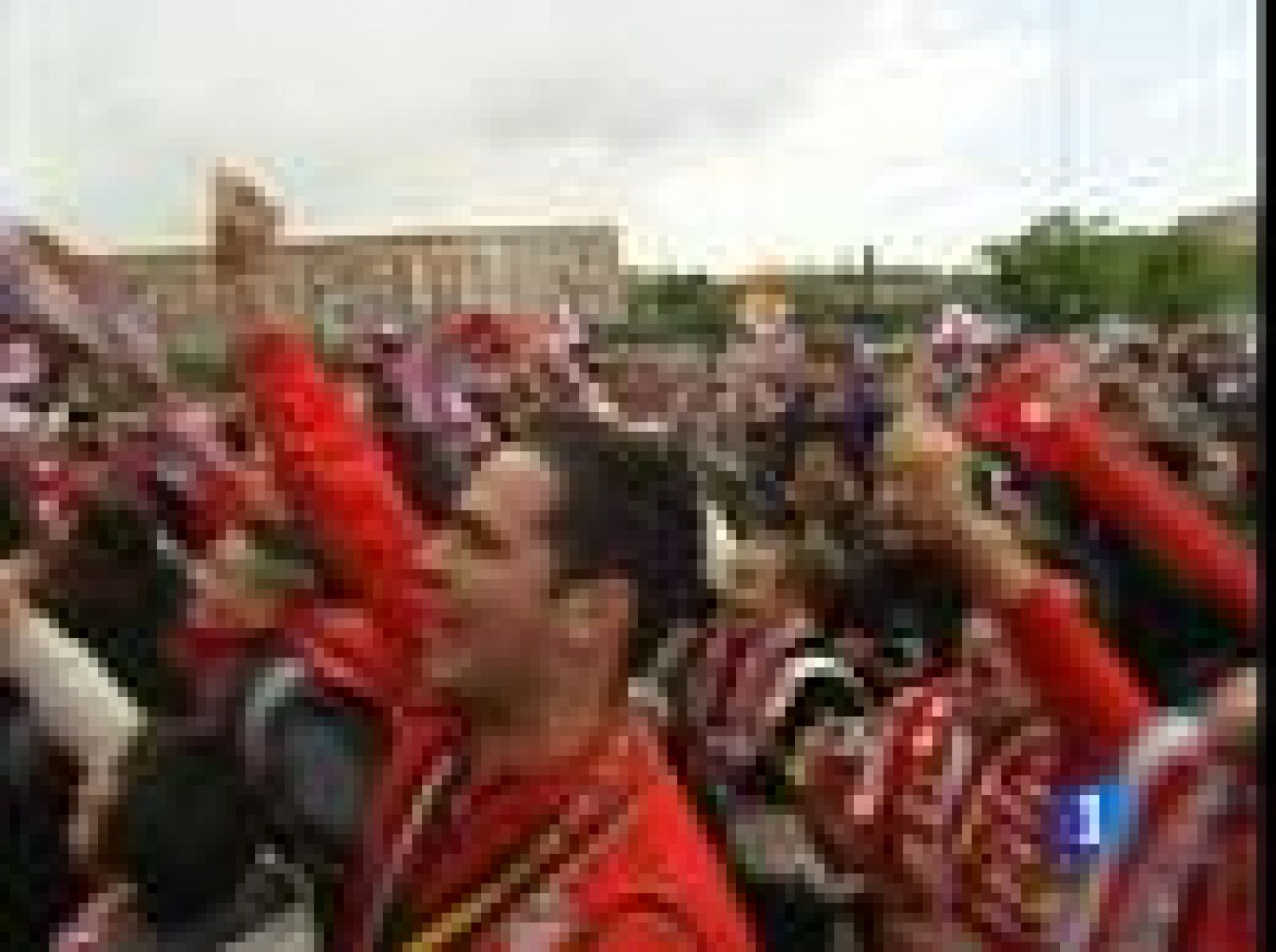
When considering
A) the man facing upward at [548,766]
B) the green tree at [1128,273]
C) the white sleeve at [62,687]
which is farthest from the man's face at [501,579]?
the white sleeve at [62,687]

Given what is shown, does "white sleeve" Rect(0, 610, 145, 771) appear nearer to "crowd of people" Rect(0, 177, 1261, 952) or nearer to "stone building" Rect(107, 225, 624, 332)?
"crowd of people" Rect(0, 177, 1261, 952)

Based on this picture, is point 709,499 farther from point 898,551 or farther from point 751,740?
point 898,551

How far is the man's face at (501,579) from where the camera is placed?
10.6 feet

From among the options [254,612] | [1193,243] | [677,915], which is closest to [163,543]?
[254,612]

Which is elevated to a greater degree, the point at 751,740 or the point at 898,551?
the point at 898,551

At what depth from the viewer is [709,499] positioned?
505cm

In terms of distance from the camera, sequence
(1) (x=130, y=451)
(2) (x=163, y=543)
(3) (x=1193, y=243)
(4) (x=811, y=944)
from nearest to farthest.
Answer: (3) (x=1193, y=243) < (4) (x=811, y=944) < (2) (x=163, y=543) < (1) (x=130, y=451)

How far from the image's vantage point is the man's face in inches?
127

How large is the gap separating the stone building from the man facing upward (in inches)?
18.4

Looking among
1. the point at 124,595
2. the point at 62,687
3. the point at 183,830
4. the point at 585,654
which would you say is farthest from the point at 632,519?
the point at 124,595

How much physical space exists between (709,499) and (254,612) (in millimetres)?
1269

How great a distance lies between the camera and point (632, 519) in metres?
3.58

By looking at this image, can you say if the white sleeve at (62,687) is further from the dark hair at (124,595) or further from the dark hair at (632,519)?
the dark hair at (632,519)

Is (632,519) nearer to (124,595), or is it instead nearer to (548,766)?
(548,766)
